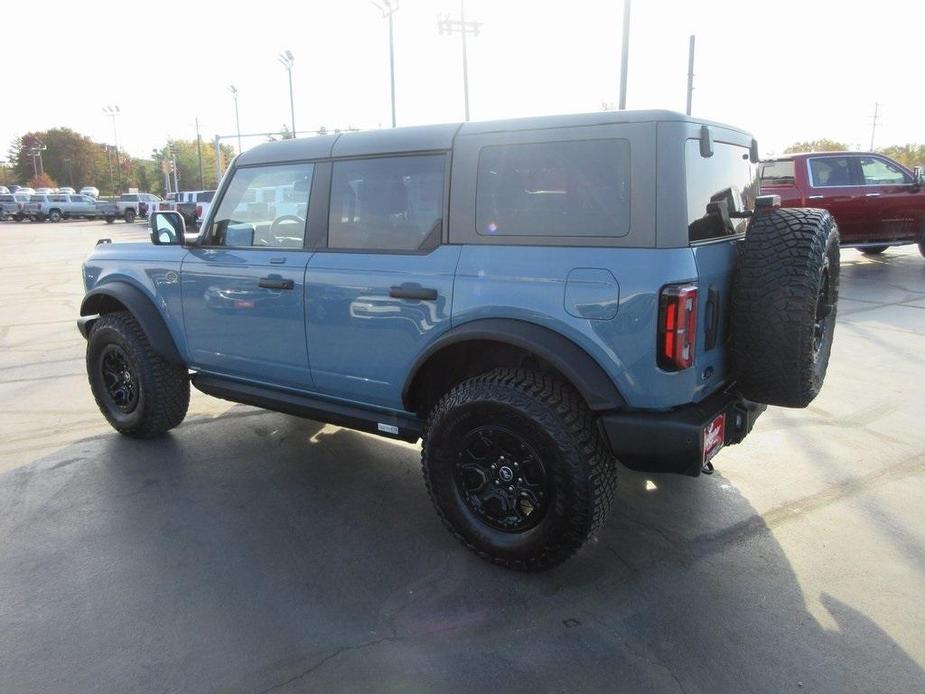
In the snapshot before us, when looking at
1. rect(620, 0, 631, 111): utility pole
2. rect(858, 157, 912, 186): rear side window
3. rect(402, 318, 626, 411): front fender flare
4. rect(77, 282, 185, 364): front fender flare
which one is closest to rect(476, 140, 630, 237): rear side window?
rect(402, 318, 626, 411): front fender flare

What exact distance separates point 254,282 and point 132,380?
1.49 metres

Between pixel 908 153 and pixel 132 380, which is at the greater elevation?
pixel 908 153

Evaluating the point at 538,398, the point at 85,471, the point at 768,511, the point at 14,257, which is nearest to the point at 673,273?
the point at 538,398

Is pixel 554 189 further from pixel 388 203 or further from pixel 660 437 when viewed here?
pixel 660 437

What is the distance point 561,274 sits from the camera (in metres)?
2.74

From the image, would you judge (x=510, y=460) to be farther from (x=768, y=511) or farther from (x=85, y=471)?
(x=85, y=471)

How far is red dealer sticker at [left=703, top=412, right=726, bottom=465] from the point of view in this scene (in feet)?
8.82

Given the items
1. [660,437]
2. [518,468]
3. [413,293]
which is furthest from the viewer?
[413,293]

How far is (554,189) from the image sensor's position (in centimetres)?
286

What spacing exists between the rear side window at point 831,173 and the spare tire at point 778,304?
10.1 meters

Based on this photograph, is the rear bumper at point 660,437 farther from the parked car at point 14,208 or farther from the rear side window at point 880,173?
the parked car at point 14,208

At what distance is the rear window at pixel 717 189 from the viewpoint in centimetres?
275

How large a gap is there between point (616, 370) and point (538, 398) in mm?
348

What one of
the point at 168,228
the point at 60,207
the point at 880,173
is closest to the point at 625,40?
the point at 880,173
